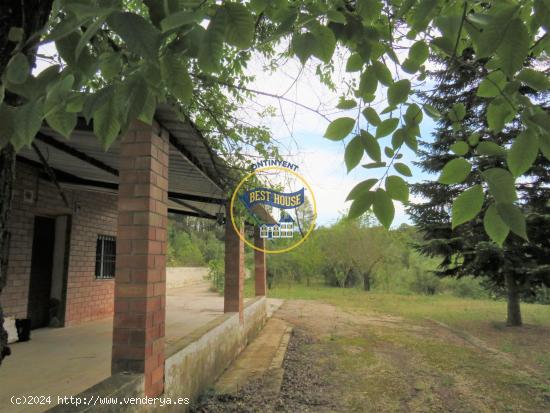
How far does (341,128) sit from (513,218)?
0.66 meters

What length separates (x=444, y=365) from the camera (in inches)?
294

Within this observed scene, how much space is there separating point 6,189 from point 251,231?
942 centimetres

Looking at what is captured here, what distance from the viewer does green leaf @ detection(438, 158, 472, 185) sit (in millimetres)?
1390

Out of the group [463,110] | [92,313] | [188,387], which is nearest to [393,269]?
[92,313]

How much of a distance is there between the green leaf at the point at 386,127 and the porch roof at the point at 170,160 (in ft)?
6.16

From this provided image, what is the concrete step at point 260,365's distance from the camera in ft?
18.1

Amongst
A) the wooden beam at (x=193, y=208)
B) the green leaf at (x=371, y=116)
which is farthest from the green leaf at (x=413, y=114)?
the wooden beam at (x=193, y=208)

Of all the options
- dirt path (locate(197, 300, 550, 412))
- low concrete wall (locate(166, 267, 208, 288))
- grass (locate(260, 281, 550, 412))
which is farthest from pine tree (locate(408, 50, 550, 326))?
low concrete wall (locate(166, 267, 208, 288))

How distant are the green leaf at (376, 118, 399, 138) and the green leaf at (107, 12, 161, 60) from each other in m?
1.15

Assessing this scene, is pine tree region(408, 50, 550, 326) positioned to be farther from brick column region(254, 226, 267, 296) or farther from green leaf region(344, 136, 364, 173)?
green leaf region(344, 136, 364, 173)

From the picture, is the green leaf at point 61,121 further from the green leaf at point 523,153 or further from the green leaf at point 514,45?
the green leaf at point 523,153

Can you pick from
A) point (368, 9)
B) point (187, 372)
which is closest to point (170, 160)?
point (187, 372)

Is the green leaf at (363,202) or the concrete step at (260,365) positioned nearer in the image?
the green leaf at (363,202)

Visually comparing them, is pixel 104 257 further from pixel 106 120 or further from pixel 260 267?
pixel 106 120
